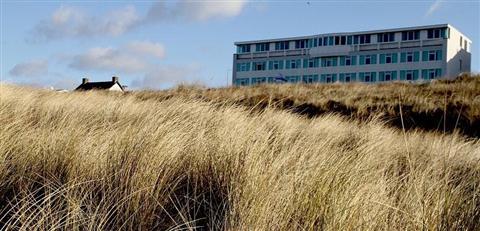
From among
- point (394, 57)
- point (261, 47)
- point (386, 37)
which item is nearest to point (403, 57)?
point (394, 57)

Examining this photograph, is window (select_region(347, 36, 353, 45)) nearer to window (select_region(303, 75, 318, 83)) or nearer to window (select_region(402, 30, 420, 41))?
window (select_region(303, 75, 318, 83))

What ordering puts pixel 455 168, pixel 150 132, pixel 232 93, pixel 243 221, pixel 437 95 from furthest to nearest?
1. pixel 232 93
2. pixel 437 95
3. pixel 455 168
4. pixel 150 132
5. pixel 243 221

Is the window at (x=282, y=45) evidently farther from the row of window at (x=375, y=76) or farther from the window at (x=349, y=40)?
the window at (x=349, y=40)

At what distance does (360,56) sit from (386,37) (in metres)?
3.39

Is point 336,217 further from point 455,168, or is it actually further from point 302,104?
point 302,104

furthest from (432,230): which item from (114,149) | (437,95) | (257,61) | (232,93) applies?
(257,61)

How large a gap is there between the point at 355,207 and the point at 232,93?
60.6ft

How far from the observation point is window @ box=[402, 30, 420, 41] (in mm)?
56906

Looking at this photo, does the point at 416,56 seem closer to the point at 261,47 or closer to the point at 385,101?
the point at 261,47

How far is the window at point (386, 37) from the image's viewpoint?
58000mm

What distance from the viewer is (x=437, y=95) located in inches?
722

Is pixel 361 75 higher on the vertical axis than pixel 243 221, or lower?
higher

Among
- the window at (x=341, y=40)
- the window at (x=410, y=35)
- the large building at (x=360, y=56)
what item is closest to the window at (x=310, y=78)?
the large building at (x=360, y=56)

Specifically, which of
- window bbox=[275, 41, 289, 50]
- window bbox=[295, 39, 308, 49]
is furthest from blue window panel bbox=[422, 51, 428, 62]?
window bbox=[275, 41, 289, 50]
